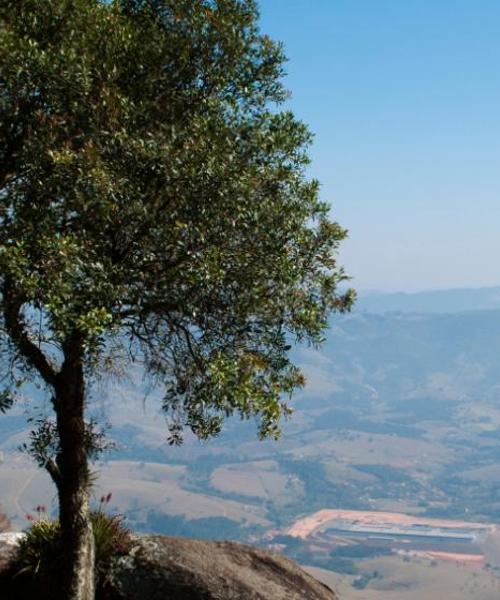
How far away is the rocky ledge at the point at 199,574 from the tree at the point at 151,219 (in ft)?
4.49

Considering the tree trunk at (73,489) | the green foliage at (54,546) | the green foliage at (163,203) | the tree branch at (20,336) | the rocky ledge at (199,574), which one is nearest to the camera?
the green foliage at (163,203)

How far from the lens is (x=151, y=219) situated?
41.4 ft

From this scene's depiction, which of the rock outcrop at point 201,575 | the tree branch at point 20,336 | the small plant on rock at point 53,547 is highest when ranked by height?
the tree branch at point 20,336

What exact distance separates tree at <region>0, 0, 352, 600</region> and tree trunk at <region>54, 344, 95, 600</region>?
37 mm

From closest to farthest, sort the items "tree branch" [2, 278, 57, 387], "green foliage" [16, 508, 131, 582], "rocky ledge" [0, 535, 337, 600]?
"tree branch" [2, 278, 57, 387] → "rocky ledge" [0, 535, 337, 600] → "green foliage" [16, 508, 131, 582]

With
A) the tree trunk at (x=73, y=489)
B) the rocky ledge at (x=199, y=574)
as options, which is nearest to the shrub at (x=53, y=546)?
the rocky ledge at (x=199, y=574)

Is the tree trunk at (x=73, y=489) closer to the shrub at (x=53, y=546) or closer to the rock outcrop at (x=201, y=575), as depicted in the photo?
the shrub at (x=53, y=546)

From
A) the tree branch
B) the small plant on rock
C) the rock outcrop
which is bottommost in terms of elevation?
the rock outcrop

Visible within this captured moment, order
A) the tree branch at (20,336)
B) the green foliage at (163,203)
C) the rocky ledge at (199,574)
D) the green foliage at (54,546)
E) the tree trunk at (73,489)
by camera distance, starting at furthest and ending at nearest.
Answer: the green foliage at (54,546) → the rocky ledge at (199,574) → the tree trunk at (73,489) → the tree branch at (20,336) → the green foliage at (163,203)

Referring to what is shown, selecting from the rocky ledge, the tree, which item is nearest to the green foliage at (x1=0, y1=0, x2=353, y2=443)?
the tree

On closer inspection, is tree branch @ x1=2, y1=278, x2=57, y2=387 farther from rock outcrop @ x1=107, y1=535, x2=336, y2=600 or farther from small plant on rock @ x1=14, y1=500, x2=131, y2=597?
rock outcrop @ x1=107, y1=535, x2=336, y2=600

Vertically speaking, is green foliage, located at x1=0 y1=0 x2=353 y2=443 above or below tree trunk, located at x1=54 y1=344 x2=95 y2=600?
above

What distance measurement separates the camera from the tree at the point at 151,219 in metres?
11.9

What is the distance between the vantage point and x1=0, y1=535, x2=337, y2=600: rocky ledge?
16297 mm
